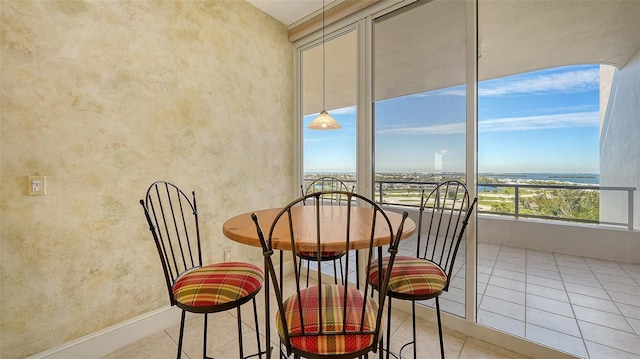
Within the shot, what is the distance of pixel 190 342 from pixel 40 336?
829 millimetres

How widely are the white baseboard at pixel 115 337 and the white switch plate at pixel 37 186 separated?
0.94m

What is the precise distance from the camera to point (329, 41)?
288 cm

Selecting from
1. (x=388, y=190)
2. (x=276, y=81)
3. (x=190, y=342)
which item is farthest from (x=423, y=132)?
(x=190, y=342)

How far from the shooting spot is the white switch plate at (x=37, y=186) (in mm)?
1525

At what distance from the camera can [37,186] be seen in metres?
1.54

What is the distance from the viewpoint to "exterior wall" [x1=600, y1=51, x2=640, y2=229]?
1482 millimetres

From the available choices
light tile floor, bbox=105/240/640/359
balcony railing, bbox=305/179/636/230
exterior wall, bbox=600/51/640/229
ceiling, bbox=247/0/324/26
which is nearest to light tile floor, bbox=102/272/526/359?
light tile floor, bbox=105/240/640/359

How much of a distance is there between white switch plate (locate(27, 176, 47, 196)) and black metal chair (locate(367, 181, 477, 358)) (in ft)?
6.33

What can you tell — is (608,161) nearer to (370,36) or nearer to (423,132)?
(423,132)

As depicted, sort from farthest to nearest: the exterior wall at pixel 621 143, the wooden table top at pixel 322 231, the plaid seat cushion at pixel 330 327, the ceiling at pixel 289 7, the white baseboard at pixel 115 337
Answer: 1. the ceiling at pixel 289 7
2. the white baseboard at pixel 115 337
3. the exterior wall at pixel 621 143
4. the wooden table top at pixel 322 231
5. the plaid seat cushion at pixel 330 327

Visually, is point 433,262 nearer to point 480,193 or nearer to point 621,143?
point 480,193

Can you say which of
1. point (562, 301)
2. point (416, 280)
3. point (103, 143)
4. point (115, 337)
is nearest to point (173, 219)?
point (103, 143)

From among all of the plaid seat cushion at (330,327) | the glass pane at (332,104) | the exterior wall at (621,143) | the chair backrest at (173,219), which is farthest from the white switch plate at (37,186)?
the exterior wall at (621,143)

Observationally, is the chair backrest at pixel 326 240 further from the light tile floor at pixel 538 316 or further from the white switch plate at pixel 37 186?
the white switch plate at pixel 37 186
